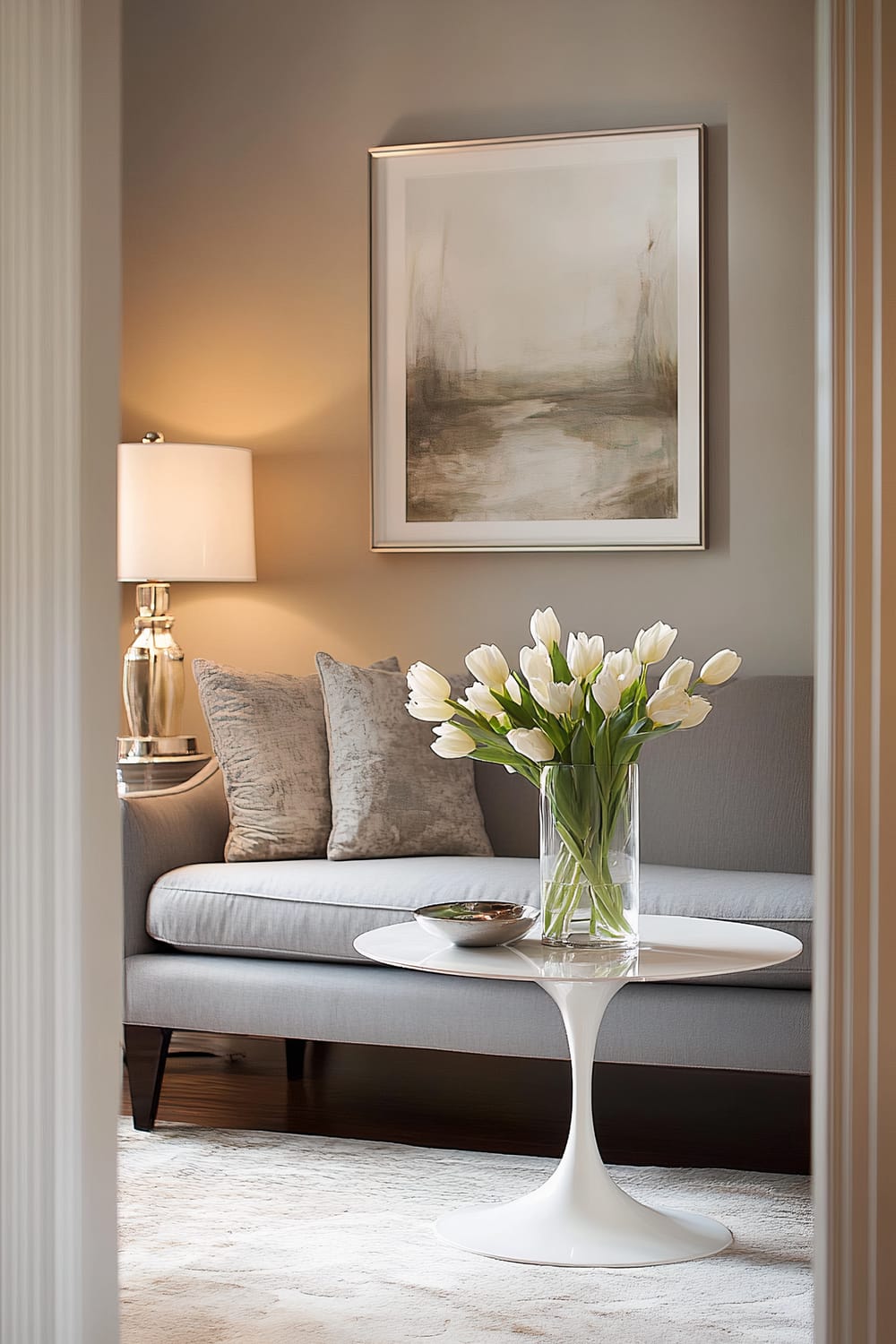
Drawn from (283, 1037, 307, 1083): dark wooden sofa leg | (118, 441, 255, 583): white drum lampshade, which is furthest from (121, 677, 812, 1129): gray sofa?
(118, 441, 255, 583): white drum lampshade

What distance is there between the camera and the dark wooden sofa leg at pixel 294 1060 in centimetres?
345

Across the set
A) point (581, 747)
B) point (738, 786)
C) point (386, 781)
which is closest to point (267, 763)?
point (386, 781)

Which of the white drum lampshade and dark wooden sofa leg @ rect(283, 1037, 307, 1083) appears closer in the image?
dark wooden sofa leg @ rect(283, 1037, 307, 1083)

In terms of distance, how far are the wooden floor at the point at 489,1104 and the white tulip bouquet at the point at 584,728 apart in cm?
77

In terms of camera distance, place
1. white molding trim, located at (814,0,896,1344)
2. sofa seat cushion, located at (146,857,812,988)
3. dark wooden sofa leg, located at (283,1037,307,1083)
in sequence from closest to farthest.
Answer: white molding trim, located at (814,0,896,1344)
sofa seat cushion, located at (146,857,812,988)
dark wooden sofa leg, located at (283,1037,307,1083)

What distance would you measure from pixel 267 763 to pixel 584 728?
124cm

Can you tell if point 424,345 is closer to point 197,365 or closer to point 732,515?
point 197,365

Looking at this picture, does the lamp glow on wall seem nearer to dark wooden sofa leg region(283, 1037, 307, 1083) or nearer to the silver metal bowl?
dark wooden sofa leg region(283, 1037, 307, 1083)

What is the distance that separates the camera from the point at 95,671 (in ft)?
4.00

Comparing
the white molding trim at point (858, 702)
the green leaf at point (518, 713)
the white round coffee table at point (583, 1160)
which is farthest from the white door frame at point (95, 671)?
the green leaf at point (518, 713)

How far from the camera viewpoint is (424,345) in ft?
13.2

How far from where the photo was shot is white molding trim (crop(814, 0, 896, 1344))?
1.08 metres

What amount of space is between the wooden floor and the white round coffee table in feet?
1.54

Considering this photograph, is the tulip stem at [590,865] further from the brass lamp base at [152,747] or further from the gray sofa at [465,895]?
the brass lamp base at [152,747]
